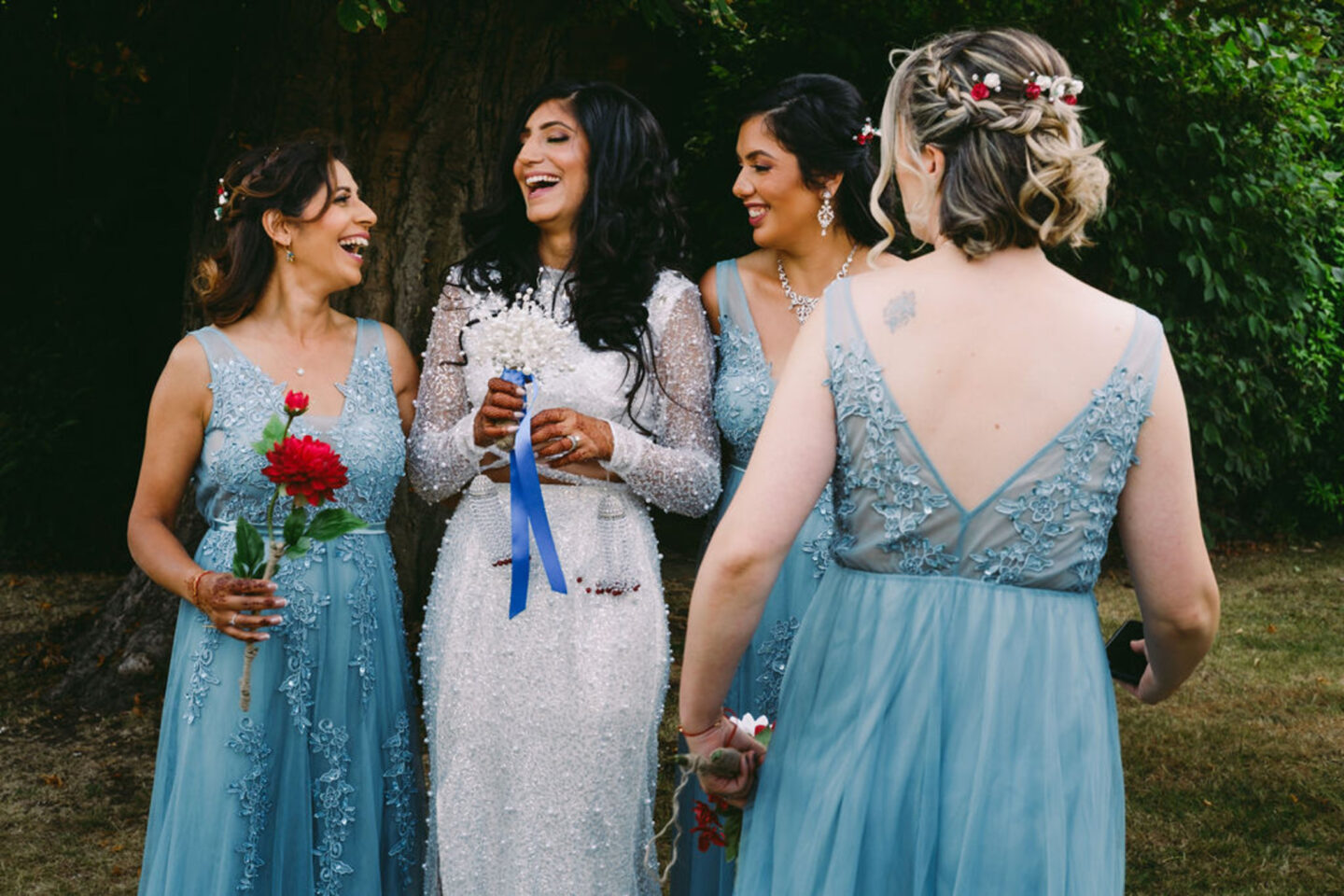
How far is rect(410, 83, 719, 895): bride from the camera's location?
303 centimetres

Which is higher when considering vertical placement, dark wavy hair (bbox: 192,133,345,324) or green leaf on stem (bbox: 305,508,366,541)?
dark wavy hair (bbox: 192,133,345,324)

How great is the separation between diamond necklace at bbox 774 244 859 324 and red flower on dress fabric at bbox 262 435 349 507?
1.38 meters

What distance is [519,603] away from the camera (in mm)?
2990

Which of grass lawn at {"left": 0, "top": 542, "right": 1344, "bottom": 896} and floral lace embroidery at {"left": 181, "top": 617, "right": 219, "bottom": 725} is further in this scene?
grass lawn at {"left": 0, "top": 542, "right": 1344, "bottom": 896}

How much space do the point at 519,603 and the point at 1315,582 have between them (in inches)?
335

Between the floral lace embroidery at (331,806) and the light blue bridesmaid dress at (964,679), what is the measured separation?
55.4 inches

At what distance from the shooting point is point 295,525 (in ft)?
9.32

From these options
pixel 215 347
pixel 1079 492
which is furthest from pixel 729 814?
pixel 215 347

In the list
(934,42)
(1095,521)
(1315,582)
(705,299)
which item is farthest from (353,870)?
(1315,582)

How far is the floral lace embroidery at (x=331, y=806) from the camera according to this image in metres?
3.10

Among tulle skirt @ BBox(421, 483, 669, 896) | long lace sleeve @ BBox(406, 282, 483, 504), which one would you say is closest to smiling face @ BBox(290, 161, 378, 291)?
long lace sleeve @ BBox(406, 282, 483, 504)

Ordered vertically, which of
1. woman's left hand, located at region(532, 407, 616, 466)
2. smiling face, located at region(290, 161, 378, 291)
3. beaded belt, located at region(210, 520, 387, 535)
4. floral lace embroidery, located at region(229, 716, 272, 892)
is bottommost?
floral lace embroidery, located at region(229, 716, 272, 892)

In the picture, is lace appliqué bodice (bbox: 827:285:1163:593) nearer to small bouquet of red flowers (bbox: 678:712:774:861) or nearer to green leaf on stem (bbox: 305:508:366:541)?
small bouquet of red flowers (bbox: 678:712:774:861)

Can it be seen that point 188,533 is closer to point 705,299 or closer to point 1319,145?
point 705,299
